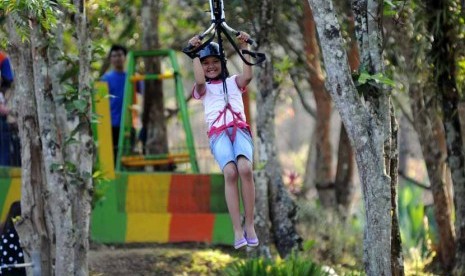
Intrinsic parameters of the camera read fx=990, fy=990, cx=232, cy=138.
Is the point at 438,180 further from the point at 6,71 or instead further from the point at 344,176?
the point at 6,71

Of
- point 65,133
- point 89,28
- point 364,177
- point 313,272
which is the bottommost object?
point 313,272

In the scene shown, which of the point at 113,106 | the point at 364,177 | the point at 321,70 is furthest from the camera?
the point at 321,70

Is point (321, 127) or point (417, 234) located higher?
point (321, 127)

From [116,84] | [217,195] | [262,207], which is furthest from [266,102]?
[116,84]

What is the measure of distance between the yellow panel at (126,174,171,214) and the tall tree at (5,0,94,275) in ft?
8.94

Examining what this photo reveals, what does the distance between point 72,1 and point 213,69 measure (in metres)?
1.41

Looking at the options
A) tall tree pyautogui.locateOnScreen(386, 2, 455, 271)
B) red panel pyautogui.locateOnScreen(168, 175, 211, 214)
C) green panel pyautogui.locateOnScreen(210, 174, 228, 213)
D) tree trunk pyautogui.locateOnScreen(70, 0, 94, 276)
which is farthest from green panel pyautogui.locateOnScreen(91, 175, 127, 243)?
tall tree pyautogui.locateOnScreen(386, 2, 455, 271)

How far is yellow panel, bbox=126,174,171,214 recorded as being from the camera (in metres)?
11.4

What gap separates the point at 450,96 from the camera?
35.3 ft

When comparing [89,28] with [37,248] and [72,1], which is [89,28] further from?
[37,248]

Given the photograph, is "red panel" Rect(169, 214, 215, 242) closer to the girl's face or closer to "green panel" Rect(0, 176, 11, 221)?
"green panel" Rect(0, 176, 11, 221)

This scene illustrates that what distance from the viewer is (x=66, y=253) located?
8211 millimetres

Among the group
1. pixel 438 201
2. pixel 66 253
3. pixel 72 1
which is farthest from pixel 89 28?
pixel 438 201

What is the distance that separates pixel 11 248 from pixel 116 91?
370cm
